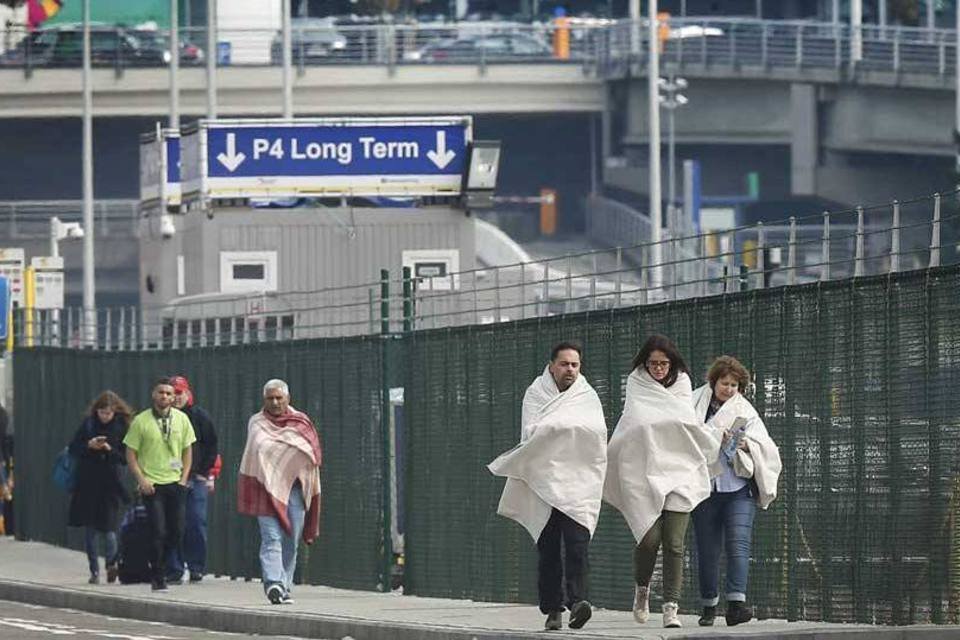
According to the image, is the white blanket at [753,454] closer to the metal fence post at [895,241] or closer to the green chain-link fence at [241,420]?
the metal fence post at [895,241]

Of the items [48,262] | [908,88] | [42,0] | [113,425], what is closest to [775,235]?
[908,88]

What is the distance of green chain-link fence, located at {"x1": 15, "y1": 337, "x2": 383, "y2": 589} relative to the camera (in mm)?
23219

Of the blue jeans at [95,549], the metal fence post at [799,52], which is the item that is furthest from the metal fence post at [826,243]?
the metal fence post at [799,52]

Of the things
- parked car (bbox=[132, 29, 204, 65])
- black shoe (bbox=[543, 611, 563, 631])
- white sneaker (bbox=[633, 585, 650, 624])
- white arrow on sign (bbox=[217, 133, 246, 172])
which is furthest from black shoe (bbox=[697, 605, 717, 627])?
parked car (bbox=[132, 29, 204, 65])

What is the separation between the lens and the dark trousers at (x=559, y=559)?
56.3 ft

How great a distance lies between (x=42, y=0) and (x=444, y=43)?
18.3 meters

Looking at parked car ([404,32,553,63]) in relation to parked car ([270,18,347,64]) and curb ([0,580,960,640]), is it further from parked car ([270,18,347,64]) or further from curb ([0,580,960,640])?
curb ([0,580,960,640])

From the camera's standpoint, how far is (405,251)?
4112cm

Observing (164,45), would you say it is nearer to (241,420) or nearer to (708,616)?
(241,420)

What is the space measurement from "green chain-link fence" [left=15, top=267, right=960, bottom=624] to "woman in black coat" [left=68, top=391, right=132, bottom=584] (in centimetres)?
120

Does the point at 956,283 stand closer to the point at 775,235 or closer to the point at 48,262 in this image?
the point at 48,262

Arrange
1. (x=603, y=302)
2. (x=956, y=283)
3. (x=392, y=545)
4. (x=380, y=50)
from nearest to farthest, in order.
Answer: (x=956, y=283) < (x=603, y=302) < (x=392, y=545) < (x=380, y=50)

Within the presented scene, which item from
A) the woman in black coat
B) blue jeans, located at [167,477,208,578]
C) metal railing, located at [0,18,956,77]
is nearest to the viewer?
blue jeans, located at [167,477,208,578]

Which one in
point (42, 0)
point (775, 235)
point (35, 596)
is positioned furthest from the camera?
point (42, 0)
